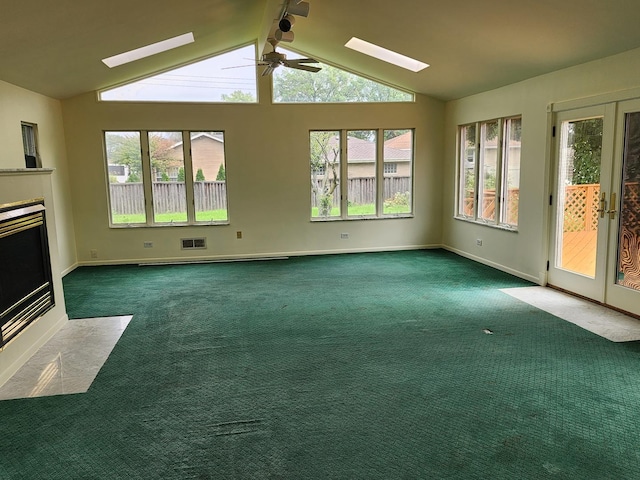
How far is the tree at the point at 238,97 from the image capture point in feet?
24.5

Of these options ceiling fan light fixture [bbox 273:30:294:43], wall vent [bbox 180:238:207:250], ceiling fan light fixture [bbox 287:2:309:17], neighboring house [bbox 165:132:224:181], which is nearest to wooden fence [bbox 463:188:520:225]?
ceiling fan light fixture [bbox 273:30:294:43]

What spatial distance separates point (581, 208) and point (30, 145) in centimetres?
682

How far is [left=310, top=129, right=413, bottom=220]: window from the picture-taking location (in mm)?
7898

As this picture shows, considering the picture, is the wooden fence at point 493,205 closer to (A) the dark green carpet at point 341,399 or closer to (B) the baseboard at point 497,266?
(B) the baseboard at point 497,266

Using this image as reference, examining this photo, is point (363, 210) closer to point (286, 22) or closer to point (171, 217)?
point (171, 217)

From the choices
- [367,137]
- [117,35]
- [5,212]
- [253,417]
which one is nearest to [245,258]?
[367,137]

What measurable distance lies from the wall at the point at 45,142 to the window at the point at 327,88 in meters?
3.32

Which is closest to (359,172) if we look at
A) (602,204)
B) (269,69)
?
(269,69)

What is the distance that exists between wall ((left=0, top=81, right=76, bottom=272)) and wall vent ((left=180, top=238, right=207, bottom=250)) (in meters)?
1.66

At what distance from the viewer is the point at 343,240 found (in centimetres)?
807

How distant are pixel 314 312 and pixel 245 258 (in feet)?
10.5

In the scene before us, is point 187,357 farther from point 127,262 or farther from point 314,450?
point 127,262

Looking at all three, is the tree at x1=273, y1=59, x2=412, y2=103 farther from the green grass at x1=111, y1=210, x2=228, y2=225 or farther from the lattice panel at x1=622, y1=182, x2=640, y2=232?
the lattice panel at x1=622, y1=182, x2=640, y2=232

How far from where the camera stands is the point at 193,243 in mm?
7656
